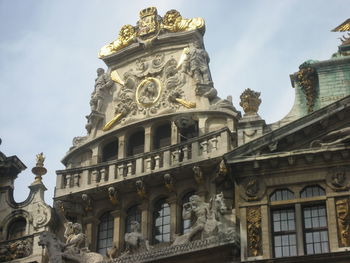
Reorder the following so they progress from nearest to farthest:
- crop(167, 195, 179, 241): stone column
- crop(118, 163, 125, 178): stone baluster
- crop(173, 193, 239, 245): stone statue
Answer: crop(173, 193, 239, 245): stone statue < crop(167, 195, 179, 241): stone column < crop(118, 163, 125, 178): stone baluster

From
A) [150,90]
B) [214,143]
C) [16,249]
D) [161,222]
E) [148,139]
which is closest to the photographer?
[214,143]

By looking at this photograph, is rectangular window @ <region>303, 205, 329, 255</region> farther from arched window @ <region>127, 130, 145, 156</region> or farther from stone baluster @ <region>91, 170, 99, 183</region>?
stone baluster @ <region>91, 170, 99, 183</region>

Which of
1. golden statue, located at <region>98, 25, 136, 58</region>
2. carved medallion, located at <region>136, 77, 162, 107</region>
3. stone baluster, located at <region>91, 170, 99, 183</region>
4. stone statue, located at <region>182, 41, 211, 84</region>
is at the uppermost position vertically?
golden statue, located at <region>98, 25, 136, 58</region>

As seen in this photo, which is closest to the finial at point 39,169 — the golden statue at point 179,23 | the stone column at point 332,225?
the golden statue at point 179,23

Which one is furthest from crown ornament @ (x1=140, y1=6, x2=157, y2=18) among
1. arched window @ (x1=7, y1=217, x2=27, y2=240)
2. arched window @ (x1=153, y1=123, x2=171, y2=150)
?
arched window @ (x1=7, y1=217, x2=27, y2=240)

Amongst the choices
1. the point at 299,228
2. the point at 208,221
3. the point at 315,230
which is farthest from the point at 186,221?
the point at 315,230

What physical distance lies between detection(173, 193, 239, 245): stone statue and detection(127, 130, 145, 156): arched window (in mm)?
4491

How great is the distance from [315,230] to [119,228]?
7.18m

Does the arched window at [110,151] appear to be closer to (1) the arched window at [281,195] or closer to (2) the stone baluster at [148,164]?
(2) the stone baluster at [148,164]

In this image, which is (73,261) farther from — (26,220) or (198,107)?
(198,107)

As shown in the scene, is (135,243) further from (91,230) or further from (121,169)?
(121,169)

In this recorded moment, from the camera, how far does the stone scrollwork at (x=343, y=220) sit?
30109 millimetres

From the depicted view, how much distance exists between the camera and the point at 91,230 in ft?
116

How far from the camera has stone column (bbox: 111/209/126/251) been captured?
34.3m
